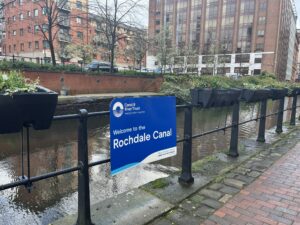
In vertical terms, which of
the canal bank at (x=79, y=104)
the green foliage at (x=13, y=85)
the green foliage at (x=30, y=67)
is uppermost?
the green foliage at (x=30, y=67)

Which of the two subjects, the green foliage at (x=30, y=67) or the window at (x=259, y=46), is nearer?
the green foliage at (x=30, y=67)

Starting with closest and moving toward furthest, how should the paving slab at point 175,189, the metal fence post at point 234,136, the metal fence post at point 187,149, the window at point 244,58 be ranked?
the paving slab at point 175,189 → the metal fence post at point 187,149 → the metal fence post at point 234,136 → the window at point 244,58

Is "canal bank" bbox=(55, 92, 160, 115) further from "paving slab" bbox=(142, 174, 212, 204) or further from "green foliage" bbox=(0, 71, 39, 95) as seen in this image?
"green foliage" bbox=(0, 71, 39, 95)

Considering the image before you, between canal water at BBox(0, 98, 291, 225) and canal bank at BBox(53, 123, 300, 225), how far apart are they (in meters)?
0.76

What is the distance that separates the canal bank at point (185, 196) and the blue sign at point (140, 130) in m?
0.53

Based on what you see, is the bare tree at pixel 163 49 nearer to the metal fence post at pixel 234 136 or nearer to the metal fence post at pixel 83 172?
the metal fence post at pixel 234 136

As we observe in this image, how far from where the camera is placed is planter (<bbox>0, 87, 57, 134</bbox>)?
1.76 metres

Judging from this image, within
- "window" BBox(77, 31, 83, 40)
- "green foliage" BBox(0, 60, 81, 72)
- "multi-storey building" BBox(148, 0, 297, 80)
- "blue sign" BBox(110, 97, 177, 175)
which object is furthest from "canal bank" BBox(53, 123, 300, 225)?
"multi-storey building" BBox(148, 0, 297, 80)

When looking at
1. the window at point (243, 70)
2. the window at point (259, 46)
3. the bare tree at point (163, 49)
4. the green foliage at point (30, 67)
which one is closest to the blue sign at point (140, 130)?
the green foliage at point (30, 67)

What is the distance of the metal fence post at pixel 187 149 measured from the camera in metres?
3.32

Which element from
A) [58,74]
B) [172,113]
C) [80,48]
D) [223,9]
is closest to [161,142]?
[172,113]

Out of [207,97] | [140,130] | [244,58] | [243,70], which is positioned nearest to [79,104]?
[207,97]

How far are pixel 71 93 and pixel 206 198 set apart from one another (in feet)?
53.1

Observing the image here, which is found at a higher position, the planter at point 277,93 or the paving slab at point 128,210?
the planter at point 277,93
